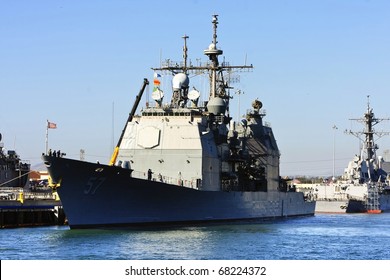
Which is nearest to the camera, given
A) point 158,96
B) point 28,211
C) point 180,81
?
point 28,211

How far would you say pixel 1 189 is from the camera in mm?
50906

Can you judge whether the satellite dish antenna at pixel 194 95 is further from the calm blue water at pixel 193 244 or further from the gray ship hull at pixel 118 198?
the calm blue water at pixel 193 244

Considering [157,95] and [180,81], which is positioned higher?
[180,81]

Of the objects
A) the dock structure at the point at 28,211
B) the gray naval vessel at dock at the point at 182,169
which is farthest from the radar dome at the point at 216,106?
the dock structure at the point at 28,211

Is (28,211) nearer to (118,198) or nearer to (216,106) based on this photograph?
(118,198)

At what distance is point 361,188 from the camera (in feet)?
250

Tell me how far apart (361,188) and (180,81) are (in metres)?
35.5

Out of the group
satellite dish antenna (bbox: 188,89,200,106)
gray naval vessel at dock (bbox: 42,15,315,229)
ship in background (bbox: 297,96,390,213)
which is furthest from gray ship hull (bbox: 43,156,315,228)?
ship in background (bbox: 297,96,390,213)

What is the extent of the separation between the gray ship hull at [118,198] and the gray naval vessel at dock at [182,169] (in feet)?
0.13

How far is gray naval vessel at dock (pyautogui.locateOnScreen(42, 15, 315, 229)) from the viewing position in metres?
35.4

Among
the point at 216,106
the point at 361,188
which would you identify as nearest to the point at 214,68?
the point at 216,106

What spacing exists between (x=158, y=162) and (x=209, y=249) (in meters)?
12.9
